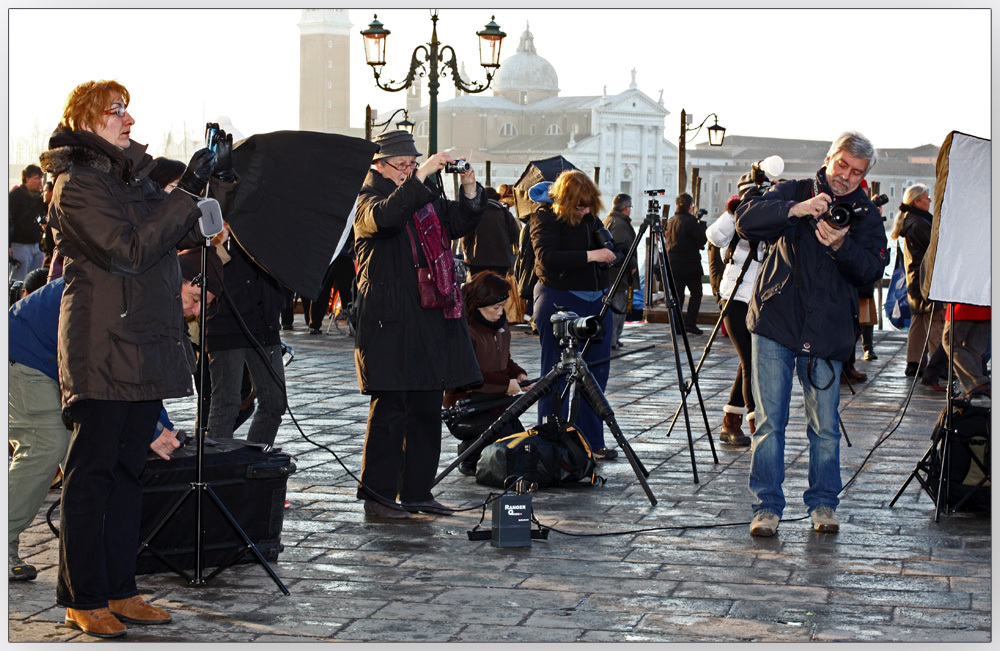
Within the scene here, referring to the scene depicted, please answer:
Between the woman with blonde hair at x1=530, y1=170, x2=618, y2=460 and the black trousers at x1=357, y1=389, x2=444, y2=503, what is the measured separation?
142 cm

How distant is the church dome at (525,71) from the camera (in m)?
134

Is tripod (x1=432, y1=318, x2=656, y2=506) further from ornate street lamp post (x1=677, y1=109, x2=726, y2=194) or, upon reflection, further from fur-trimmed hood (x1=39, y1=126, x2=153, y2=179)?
ornate street lamp post (x1=677, y1=109, x2=726, y2=194)

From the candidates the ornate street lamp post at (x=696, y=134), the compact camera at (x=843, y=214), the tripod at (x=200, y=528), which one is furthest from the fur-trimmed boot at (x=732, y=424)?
the ornate street lamp post at (x=696, y=134)

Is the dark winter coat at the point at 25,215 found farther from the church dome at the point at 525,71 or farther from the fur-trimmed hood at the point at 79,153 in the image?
the church dome at the point at 525,71

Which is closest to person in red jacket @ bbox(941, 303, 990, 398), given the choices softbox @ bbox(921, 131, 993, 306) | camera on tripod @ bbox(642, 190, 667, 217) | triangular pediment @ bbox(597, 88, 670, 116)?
camera on tripod @ bbox(642, 190, 667, 217)

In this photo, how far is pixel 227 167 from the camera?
4.36 m

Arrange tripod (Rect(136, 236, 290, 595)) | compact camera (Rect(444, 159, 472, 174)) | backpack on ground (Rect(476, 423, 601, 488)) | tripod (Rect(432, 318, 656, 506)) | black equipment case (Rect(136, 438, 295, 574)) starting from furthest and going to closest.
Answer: backpack on ground (Rect(476, 423, 601, 488)), tripod (Rect(432, 318, 656, 506)), compact camera (Rect(444, 159, 472, 174)), black equipment case (Rect(136, 438, 295, 574)), tripod (Rect(136, 236, 290, 595))

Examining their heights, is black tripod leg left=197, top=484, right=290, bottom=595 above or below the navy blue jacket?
below

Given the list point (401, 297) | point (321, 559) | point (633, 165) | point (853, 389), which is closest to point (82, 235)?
point (321, 559)

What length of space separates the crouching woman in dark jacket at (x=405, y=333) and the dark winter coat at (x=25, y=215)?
864cm

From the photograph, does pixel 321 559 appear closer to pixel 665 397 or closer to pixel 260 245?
pixel 260 245

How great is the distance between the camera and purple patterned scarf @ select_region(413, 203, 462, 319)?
5812mm

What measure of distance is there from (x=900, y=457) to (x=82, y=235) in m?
5.19

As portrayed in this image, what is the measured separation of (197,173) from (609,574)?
2.09 meters
